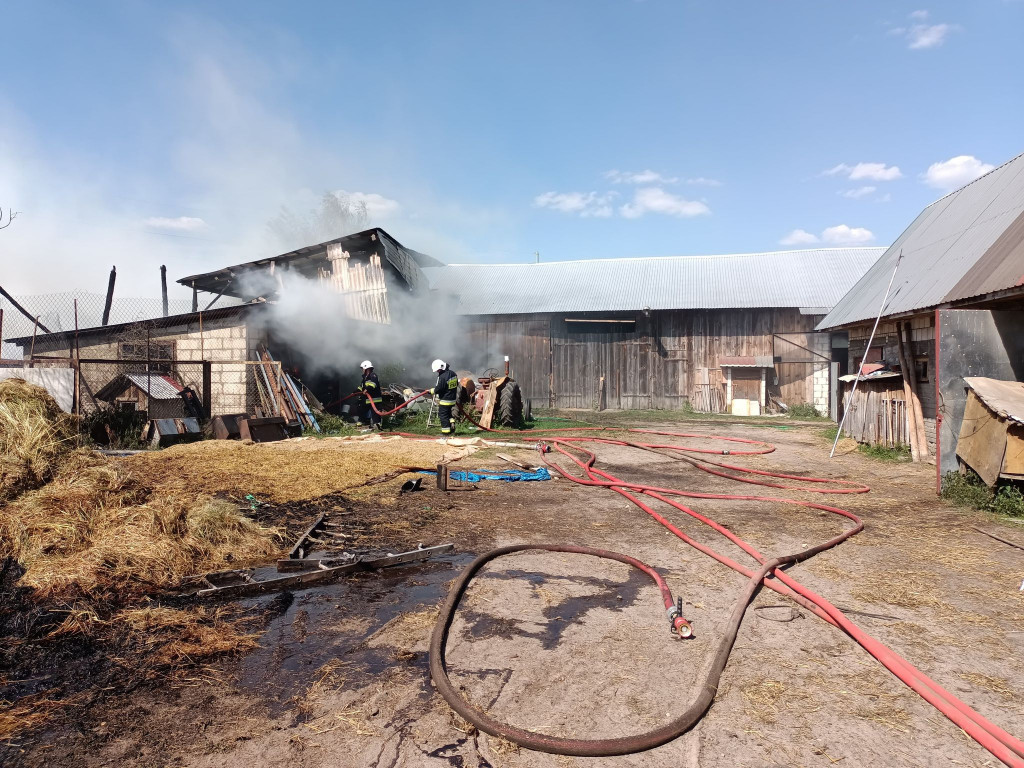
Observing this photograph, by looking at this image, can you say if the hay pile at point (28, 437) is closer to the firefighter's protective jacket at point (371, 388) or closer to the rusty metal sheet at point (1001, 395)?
the firefighter's protective jacket at point (371, 388)

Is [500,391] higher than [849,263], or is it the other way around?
[849,263]

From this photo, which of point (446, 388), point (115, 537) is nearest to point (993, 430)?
point (115, 537)

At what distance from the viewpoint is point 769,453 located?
11.9 metres

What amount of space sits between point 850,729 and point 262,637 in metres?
3.48

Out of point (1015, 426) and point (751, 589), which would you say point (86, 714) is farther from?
point (1015, 426)

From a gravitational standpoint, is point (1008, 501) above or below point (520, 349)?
below

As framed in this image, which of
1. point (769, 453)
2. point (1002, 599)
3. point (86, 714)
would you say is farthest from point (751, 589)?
point (769, 453)

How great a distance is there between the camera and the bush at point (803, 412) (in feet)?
71.2

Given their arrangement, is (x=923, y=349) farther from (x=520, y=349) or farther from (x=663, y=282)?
(x=520, y=349)

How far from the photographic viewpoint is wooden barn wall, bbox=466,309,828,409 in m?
23.0

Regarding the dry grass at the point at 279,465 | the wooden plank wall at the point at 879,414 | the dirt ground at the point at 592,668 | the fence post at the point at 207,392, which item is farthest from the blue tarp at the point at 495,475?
the fence post at the point at 207,392

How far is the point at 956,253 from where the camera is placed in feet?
35.6

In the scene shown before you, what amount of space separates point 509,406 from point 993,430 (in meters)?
10.6

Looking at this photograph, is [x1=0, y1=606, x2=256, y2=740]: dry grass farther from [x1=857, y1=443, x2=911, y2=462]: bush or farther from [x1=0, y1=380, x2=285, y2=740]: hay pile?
[x1=857, y1=443, x2=911, y2=462]: bush
